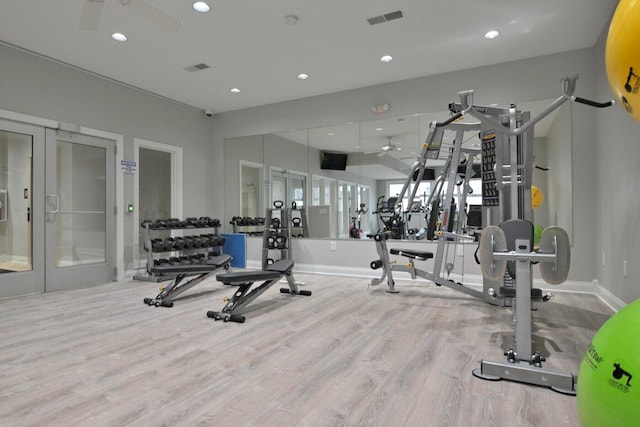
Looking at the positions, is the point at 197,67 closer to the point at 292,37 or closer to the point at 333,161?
the point at 292,37

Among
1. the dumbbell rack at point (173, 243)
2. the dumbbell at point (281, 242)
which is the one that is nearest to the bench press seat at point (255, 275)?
the dumbbell at point (281, 242)

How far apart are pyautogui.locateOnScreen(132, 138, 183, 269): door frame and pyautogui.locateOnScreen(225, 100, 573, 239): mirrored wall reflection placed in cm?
85

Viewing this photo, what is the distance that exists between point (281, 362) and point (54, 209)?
3.80 metres

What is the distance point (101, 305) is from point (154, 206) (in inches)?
94.7

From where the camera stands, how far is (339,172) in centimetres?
582

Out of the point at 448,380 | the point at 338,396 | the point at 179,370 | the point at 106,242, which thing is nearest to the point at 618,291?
the point at 448,380

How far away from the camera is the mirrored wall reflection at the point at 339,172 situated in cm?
511

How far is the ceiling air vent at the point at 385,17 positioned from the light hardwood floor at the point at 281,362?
2.79 meters

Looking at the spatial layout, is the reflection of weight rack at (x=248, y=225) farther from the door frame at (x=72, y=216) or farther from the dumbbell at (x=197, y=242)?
the door frame at (x=72, y=216)

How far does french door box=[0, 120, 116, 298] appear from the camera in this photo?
4.01m

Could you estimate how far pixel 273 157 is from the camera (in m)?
6.09

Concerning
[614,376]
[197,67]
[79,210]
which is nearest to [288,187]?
[197,67]

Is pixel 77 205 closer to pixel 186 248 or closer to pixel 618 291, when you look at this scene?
pixel 186 248

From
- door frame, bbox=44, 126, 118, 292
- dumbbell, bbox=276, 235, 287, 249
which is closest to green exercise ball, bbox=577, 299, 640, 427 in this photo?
dumbbell, bbox=276, 235, 287, 249
